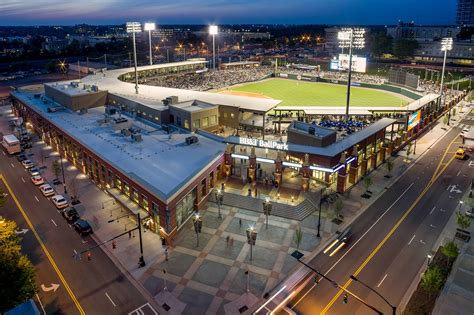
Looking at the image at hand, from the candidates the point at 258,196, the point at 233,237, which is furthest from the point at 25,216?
the point at 258,196

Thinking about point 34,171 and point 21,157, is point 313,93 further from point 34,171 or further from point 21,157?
point 34,171

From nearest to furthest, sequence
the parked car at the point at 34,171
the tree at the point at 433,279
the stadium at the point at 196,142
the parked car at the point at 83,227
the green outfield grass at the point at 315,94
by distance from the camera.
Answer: the tree at the point at 433,279
the parked car at the point at 83,227
the stadium at the point at 196,142
the parked car at the point at 34,171
the green outfield grass at the point at 315,94

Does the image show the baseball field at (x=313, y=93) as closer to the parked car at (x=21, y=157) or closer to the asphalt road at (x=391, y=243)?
the asphalt road at (x=391, y=243)

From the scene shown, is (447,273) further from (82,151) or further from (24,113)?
(24,113)

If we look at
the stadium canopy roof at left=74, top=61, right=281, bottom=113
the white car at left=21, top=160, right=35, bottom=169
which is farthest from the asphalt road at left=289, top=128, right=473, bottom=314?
the white car at left=21, top=160, right=35, bottom=169

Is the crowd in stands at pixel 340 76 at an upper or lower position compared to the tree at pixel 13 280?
upper

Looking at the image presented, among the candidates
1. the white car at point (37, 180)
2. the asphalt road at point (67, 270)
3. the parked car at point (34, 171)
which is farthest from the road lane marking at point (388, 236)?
the parked car at point (34, 171)
